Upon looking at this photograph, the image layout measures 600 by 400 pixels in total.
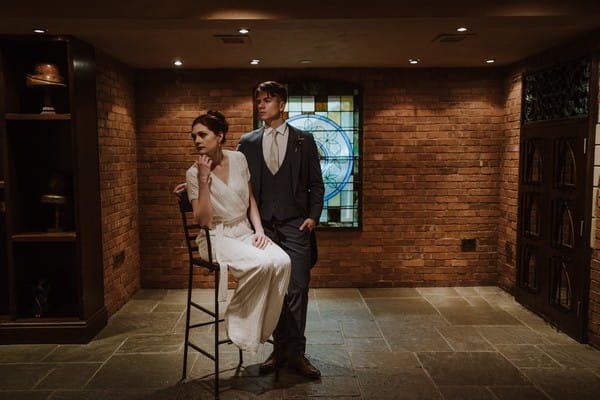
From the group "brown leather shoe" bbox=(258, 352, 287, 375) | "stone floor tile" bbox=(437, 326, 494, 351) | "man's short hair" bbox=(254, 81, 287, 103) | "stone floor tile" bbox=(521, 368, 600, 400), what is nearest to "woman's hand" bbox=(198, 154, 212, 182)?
"man's short hair" bbox=(254, 81, 287, 103)

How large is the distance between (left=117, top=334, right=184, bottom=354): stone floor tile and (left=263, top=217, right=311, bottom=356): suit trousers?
1.08m

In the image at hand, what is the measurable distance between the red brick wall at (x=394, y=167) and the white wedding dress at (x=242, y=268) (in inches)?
107

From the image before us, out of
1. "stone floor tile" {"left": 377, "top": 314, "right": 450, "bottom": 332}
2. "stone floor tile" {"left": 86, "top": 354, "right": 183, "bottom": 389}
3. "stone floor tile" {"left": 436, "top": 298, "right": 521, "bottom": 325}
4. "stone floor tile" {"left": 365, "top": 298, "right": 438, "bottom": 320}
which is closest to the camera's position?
"stone floor tile" {"left": 86, "top": 354, "right": 183, "bottom": 389}

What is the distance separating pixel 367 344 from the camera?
13.5ft

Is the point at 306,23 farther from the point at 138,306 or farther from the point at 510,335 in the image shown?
the point at 138,306

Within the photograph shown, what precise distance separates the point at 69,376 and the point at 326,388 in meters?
1.79

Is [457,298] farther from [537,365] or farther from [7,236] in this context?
[7,236]

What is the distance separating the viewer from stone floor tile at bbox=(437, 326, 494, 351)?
13.3ft

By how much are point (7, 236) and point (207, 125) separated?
7.12 feet

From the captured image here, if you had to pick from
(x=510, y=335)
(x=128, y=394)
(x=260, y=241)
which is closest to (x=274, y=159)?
(x=260, y=241)

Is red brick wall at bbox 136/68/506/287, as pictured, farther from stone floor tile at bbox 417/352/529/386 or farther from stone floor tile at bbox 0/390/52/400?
stone floor tile at bbox 0/390/52/400

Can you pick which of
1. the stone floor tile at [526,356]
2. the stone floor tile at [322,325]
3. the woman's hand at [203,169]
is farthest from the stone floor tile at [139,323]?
the stone floor tile at [526,356]

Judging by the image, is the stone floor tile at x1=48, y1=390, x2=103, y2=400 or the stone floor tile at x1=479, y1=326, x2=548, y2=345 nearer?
the stone floor tile at x1=48, y1=390, x2=103, y2=400

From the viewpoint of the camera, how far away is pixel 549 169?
4.64 metres
